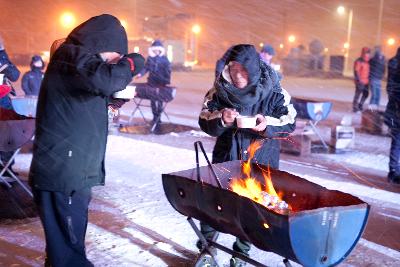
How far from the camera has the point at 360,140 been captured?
32.2 feet

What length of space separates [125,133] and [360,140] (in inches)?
193

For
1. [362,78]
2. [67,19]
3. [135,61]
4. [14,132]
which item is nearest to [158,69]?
[14,132]

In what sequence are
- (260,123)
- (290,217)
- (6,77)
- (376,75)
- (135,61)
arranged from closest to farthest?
1. (290,217)
2. (135,61)
3. (260,123)
4. (6,77)
5. (376,75)

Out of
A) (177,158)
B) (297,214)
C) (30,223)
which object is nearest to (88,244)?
(30,223)

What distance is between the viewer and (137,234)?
15.1 feet

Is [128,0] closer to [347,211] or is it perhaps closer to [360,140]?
[360,140]

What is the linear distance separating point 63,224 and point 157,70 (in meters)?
7.67

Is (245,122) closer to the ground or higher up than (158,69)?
closer to the ground

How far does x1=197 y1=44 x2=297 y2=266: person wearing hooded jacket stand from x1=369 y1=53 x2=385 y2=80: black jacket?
37.0 ft

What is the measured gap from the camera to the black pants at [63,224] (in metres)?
2.96

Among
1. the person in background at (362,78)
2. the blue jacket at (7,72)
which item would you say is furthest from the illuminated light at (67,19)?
the blue jacket at (7,72)

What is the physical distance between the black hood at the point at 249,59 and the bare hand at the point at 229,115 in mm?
286

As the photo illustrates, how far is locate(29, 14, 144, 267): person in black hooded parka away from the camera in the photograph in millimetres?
2799

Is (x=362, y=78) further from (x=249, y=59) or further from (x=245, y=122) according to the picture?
(x=245, y=122)
